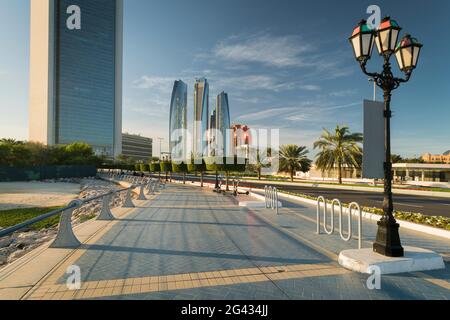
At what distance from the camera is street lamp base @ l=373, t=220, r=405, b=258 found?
539 centimetres

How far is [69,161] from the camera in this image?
7419 centimetres

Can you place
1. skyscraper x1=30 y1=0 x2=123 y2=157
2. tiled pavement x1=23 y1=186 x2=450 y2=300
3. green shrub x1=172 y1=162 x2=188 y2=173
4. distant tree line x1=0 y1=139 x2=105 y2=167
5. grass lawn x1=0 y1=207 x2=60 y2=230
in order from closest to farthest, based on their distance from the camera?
tiled pavement x1=23 y1=186 x2=450 y2=300 < grass lawn x1=0 y1=207 x2=60 y2=230 < green shrub x1=172 y1=162 x2=188 y2=173 < distant tree line x1=0 y1=139 x2=105 y2=167 < skyscraper x1=30 y1=0 x2=123 y2=157

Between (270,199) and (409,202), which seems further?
(409,202)

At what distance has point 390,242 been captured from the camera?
544 centimetres

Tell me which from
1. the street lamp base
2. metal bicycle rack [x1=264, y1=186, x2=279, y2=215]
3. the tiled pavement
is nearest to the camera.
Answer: the tiled pavement

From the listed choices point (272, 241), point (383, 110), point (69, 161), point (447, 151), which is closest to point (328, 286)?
point (272, 241)

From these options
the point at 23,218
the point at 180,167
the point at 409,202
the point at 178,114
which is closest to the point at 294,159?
the point at 180,167

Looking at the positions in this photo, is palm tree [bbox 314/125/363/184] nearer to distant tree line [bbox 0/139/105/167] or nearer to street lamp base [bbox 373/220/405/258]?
street lamp base [bbox 373/220/405/258]

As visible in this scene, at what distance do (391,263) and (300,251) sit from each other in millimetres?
1897

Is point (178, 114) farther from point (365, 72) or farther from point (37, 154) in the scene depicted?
point (365, 72)

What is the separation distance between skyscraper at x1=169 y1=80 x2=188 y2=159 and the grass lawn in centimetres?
10591

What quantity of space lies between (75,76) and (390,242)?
156 meters

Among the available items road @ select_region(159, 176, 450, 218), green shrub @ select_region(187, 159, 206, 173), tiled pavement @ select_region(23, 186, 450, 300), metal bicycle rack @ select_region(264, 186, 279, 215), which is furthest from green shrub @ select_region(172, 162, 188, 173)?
tiled pavement @ select_region(23, 186, 450, 300)
